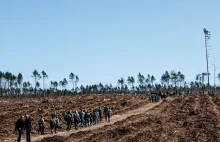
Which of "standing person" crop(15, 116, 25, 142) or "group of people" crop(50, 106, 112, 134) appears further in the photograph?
"group of people" crop(50, 106, 112, 134)

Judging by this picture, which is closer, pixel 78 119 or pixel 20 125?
pixel 20 125

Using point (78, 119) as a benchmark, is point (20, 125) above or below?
above

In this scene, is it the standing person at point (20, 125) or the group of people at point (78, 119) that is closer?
the standing person at point (20, 125)

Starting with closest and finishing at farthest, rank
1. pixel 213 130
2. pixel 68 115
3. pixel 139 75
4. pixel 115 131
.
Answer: pixel 213 130 < pixel 115 131 < pixel 68 115 < pixel 139 75

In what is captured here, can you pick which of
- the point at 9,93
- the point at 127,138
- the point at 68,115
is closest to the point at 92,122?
the point at 68,115

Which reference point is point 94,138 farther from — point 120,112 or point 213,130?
point 120,112

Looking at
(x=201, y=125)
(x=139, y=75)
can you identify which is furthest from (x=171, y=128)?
(x=139, y=75)

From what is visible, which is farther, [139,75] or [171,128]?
[139,75]

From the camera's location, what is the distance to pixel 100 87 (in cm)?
18888

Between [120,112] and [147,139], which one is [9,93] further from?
[147,139]

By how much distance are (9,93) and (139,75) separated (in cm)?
6681

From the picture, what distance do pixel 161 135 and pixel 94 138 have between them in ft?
15.5

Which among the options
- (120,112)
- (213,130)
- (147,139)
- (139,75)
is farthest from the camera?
(139,75)

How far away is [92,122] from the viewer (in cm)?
3744
